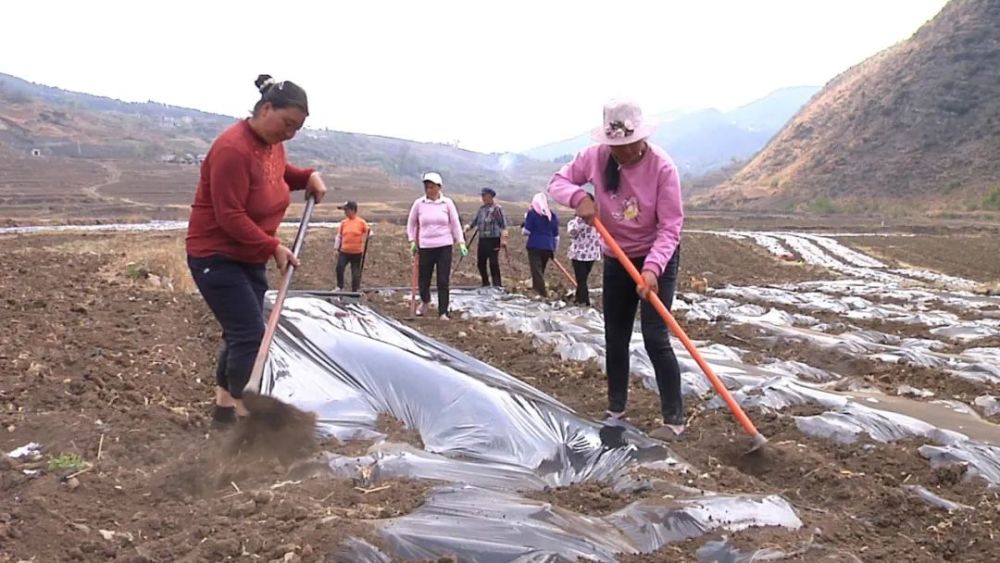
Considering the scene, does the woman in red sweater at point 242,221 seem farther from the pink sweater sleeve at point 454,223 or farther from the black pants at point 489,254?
the black pants at point 489,254

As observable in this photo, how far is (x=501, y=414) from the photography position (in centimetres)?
363

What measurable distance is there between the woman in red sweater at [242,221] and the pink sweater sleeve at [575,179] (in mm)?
1254

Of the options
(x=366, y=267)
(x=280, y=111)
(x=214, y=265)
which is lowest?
(x=366, y=267)

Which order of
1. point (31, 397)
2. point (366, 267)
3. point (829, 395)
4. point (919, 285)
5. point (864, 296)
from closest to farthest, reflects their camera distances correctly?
point (31, 397), point (829, 395), point (864, 296), point (919, 285), point (366, 267)

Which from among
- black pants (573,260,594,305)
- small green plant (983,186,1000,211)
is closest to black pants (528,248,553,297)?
black pants (573,260,594,305)

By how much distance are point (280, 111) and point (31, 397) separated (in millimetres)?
2023

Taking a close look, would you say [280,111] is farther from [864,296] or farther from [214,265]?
[864,296]

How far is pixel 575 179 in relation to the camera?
3.96 metres

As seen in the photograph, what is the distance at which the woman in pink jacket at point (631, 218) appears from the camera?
362 centimetres

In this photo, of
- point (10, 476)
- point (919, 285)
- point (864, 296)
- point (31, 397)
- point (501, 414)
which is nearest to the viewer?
point (10, 476)

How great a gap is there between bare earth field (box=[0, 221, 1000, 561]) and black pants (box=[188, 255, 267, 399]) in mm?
296

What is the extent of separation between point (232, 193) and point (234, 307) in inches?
19.6

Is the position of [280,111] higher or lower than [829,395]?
higher

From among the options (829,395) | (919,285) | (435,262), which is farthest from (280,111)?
(919,285)
